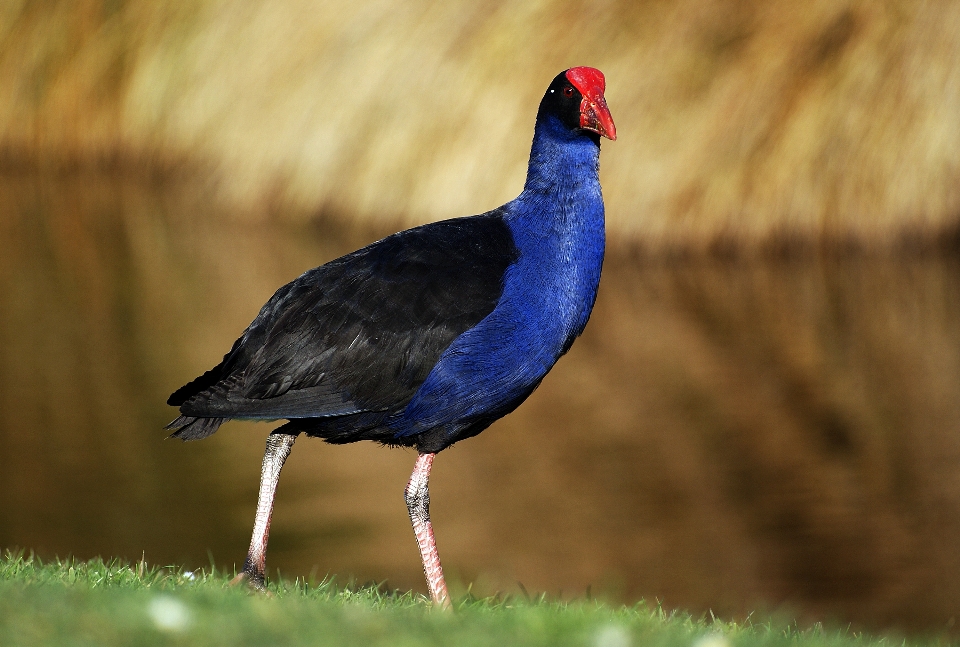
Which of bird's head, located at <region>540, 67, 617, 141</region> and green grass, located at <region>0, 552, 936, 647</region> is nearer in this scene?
green grass, located at <region>0, 552, 936, 647</region>

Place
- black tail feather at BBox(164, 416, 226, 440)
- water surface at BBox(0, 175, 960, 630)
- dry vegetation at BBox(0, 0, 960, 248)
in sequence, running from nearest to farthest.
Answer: black tail feather at BBox(164, 416, 226, 440), water surface at BBox(0, 175, 960, 630), dry vegetation at BBox(0, 0, 960, 248)

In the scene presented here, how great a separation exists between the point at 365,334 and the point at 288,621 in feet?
4.84

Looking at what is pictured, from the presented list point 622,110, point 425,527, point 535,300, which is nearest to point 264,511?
point 425,527

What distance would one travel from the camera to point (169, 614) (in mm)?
3639

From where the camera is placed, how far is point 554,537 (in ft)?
25.5

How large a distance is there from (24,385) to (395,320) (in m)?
5.96

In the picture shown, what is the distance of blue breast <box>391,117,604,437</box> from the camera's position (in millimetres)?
4914

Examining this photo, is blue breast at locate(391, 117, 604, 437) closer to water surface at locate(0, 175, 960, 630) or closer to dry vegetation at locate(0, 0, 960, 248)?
water surface at locate(0, 175, 960, 630)

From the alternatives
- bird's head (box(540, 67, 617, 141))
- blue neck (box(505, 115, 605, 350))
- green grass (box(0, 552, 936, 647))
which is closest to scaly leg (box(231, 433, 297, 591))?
green grass (box(0, 552, 936, 647))

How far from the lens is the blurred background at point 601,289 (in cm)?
764

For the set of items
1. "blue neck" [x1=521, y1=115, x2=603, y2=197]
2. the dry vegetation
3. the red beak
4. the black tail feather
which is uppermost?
the dry vegetation

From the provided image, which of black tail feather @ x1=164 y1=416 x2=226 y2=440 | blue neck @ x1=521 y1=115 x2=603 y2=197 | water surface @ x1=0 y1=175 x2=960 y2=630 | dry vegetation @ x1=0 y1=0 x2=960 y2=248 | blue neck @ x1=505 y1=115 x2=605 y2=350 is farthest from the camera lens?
dry vegetation @ x1=0 y1=0 x2=960 y2=248

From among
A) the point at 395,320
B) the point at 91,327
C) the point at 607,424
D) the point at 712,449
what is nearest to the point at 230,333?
the point at 91,327

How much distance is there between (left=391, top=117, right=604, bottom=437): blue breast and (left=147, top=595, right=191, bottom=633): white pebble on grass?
1.43 meters
